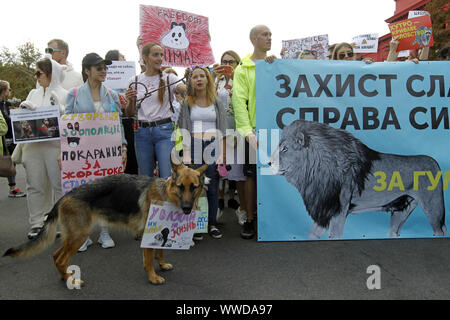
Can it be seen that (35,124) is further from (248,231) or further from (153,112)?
(248,231)

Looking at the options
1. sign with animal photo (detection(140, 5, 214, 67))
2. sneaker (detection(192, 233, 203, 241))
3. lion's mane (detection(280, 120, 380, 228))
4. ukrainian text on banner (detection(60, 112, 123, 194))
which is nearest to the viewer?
ukrainian text on banner (detection(60, 112, 123, 194))

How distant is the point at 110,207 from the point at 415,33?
4.90 m

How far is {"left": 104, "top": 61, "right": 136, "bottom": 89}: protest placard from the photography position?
19.3 feet

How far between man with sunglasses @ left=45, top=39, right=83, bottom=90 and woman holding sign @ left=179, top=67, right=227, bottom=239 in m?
1.87

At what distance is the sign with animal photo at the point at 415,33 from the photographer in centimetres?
480

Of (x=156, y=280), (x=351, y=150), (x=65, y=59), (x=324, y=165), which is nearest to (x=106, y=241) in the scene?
(x=156, y=280)

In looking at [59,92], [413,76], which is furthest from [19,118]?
[413,76]

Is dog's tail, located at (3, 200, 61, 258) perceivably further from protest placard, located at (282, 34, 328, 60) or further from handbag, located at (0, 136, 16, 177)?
protest placard, located at (282, 34, 328, 60)

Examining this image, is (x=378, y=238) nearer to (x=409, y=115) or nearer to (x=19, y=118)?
(x=409, y=115)

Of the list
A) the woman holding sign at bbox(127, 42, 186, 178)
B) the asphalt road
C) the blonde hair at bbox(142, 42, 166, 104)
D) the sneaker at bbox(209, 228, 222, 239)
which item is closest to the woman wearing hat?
the woman holding sign at bbox(127, 42, 186, 178)

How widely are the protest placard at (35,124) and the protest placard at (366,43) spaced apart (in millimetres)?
5499

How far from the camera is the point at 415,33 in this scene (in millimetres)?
4840

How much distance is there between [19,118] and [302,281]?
3647mm

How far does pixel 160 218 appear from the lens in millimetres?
2902
